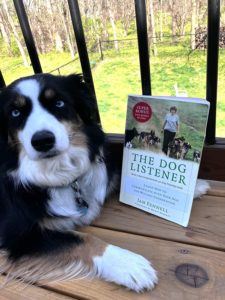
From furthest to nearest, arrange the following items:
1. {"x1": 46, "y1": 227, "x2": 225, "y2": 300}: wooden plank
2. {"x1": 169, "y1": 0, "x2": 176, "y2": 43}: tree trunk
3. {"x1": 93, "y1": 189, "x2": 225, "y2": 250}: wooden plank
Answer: {"x1": 169, "y1": 0, "x2": 176, "y2": 43}: tree trunk
{"x1": 93, "y1": 189, "x2": 225, "y2": 250}: wooden plank
{"x1": 46, "y1": 227, "x2": 225, "y2": 300}: wooden plank

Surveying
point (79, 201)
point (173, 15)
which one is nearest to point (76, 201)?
point (79, 201)

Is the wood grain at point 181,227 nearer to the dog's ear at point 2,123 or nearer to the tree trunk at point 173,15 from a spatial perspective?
the dog's ear at point 2,123

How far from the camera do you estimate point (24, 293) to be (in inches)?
40.4

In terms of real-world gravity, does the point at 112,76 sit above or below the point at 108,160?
above

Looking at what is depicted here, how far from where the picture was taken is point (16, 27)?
1.65 m

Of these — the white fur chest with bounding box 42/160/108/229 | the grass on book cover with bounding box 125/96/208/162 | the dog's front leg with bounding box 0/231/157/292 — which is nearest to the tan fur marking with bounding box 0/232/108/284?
the dog's front leg with bounding box 0/231/157/292

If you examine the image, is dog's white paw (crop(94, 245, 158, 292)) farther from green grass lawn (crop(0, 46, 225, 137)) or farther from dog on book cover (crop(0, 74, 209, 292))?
green grass lawn (crop(0, 46, 225, 137))

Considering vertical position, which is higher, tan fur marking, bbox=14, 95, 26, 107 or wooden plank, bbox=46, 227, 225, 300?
tan fur marking, bbox=14, 95, 26, 107

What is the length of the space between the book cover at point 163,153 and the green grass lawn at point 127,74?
36 cm

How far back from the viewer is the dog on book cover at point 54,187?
1.05 m

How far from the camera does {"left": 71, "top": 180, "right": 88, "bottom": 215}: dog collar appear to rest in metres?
1.28

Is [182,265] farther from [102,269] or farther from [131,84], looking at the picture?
[131,84]

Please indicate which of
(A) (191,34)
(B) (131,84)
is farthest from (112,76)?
(A) (191,34)

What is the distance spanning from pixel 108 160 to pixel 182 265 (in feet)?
1.86
